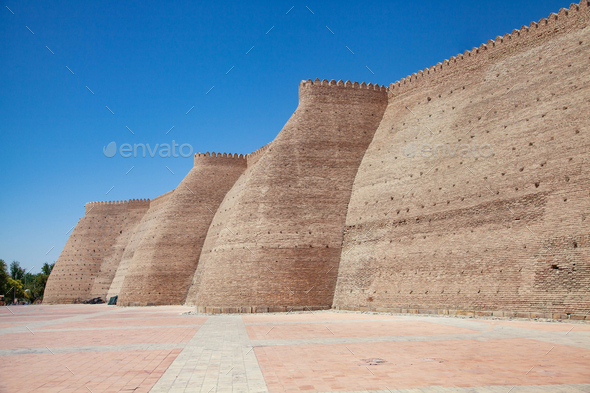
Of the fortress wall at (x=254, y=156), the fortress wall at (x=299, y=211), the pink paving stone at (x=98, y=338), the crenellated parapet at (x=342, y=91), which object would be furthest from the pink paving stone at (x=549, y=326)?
the fortress wall at (x=254, y=156)

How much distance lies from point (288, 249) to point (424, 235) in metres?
6.14

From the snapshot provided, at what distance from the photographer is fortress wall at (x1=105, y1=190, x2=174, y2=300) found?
39531mm

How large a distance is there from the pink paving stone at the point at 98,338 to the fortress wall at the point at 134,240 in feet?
90.6

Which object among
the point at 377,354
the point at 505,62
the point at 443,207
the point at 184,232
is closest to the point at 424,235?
the point at 443,207

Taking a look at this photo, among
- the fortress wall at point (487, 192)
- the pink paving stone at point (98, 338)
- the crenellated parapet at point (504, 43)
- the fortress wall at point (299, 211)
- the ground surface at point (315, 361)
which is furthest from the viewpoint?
the fortress wall at point (299, 211)

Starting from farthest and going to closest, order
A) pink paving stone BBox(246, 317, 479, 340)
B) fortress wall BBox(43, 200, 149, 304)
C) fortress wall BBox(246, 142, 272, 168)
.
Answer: fortress wall BBox(43, 200, 149, 304)
fortress wall BBox(246, 142, 272, 168)
pink paving stone BBox(246, 317, 479, 340)

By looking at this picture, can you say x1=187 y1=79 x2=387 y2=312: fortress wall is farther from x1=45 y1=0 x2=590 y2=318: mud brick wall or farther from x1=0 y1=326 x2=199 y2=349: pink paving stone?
x1=0 y1=326 x2=199 y2=349: pink paving stone

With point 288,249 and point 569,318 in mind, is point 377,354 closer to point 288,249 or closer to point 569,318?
point 569,318

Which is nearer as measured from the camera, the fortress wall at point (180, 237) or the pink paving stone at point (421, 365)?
the pink paving stone at point (421, 365)

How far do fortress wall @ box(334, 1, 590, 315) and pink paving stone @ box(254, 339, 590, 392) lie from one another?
541 centimetres

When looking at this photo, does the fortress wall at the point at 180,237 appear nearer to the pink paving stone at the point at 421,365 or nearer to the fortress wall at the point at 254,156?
the fortress wall at the point at 254,156

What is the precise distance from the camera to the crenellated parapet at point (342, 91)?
80.6ft

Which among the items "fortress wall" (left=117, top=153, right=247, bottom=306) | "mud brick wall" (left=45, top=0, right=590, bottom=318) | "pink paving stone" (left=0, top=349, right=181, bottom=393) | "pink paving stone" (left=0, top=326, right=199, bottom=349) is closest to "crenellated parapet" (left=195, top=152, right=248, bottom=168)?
"fortress wall" (left=117, top=153, right=247, bottom=306)

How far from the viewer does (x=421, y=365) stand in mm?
6516
